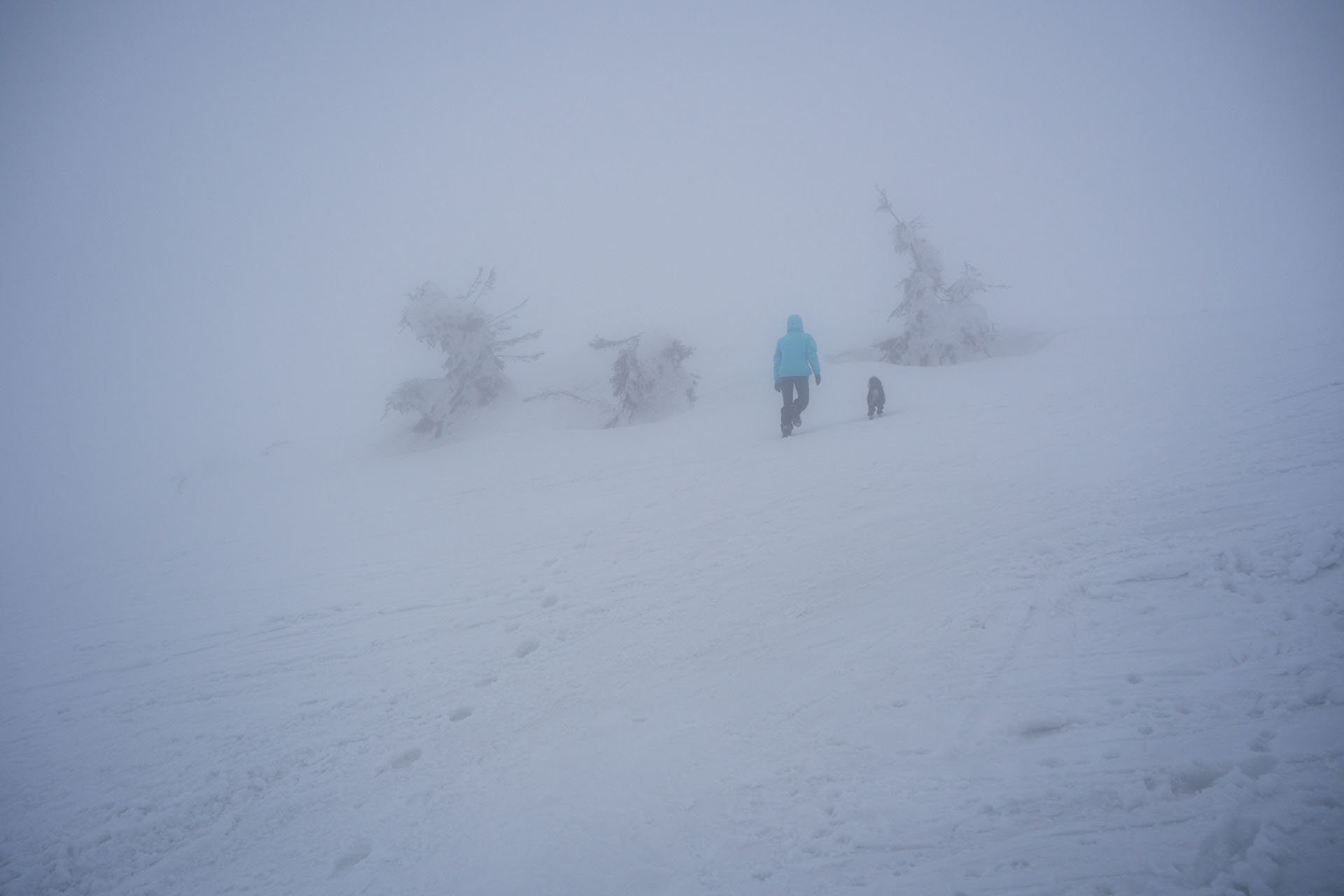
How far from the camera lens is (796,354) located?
9.77 metres

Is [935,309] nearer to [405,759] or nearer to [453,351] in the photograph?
[453,351]

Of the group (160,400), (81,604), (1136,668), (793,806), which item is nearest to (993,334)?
(1136,668)

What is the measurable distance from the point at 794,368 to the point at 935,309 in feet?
32.1

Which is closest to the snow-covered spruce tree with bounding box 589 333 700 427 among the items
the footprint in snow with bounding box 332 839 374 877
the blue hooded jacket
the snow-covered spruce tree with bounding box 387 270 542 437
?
the snow-covered spruce tree with bounding box 387 270 542 437

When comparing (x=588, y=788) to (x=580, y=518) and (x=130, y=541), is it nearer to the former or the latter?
(x=580, y=518)

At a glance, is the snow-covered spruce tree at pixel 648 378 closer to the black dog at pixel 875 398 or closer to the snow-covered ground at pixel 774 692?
the black dog at pixel 875 398

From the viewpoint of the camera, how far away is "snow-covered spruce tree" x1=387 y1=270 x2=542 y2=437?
15.1 m

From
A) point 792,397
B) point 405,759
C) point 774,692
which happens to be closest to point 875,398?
point 792,397

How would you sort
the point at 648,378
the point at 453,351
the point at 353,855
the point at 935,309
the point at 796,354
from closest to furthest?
the point at 353,855 → the point at 796,354 → the point at 648,378 → the point at 453,351 → the point at 935,309

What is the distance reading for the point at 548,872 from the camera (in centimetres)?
242

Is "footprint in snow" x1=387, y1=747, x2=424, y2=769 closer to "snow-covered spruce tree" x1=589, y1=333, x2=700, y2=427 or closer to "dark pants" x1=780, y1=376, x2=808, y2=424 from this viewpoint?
"dark pants" x1=780, y1=376, x2=808, y2=424

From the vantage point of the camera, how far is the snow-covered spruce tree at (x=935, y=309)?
17.1m

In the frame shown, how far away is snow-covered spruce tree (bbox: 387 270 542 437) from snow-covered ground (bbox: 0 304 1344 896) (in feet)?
28.1

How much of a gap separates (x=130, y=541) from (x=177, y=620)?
6066mm
